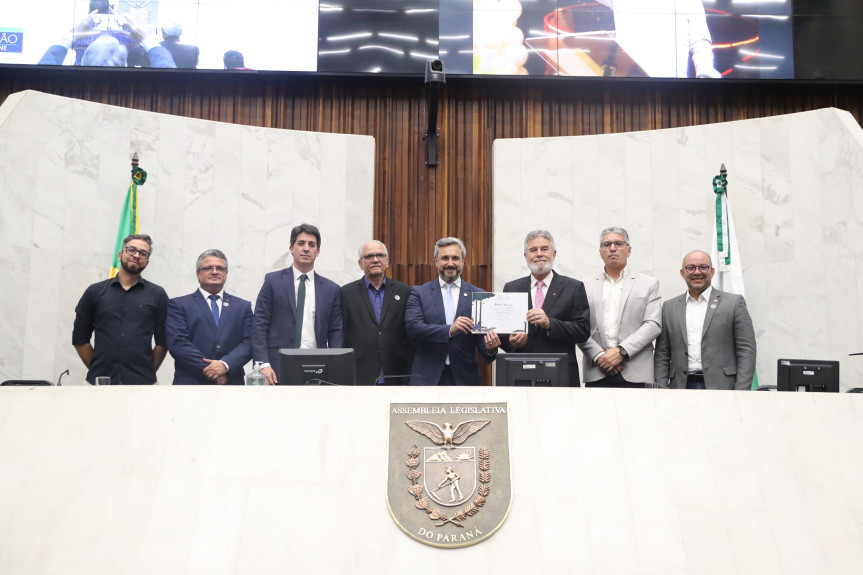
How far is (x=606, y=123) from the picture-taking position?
7.34m

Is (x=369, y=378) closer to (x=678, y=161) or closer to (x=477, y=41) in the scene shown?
(x=678, y=161)

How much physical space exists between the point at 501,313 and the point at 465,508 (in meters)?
1.07

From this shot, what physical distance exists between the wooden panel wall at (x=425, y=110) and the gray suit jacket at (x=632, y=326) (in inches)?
107

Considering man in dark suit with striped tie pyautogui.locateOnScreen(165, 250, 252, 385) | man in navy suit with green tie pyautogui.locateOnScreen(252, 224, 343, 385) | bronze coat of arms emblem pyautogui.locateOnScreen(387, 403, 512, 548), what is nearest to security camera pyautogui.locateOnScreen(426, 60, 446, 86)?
man in navy suit with green tie pyautogui.locateOnScreen(252, 224, 343, 385)

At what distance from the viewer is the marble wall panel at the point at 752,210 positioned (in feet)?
18.8

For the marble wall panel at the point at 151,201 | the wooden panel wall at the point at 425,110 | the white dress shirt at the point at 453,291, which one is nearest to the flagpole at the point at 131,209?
the marble wall panel at the point at 151,201

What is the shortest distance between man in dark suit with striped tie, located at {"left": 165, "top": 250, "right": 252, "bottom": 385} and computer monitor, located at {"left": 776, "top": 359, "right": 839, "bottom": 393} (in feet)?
8.25

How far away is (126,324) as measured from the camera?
404 cm

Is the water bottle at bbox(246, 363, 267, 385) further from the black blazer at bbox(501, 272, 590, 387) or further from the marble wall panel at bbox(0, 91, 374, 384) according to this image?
the marble wall panel at bbox(0, 91, 374, 384)

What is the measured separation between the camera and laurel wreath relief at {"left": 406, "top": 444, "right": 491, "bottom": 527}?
2887 millimetres

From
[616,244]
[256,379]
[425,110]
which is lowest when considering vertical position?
[256,379]

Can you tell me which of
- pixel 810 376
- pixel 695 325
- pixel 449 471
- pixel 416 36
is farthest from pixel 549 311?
pixel 416 36

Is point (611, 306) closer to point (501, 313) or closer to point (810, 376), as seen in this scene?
point (501, 313)

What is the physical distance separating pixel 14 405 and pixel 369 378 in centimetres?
164
